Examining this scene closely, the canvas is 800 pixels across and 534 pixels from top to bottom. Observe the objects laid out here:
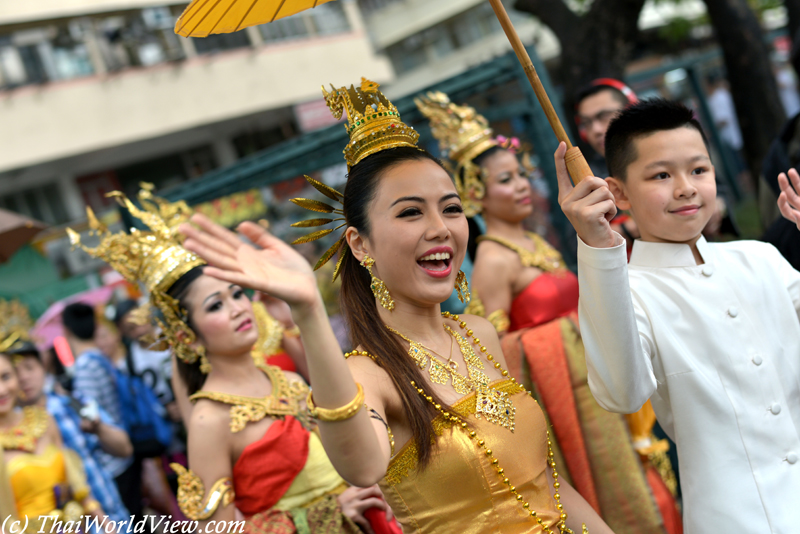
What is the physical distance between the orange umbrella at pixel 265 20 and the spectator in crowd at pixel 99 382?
13.1 ft

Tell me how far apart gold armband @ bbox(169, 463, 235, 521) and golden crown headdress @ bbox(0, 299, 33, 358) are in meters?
2.20

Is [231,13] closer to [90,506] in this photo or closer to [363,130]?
[363,130]

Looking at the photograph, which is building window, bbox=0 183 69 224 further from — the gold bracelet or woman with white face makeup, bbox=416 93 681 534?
the gold bracelet

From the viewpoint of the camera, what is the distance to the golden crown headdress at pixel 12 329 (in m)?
4.26

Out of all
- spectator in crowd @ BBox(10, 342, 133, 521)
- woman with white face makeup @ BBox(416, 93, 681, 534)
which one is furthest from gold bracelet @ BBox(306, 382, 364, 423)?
spectator in crowd @ BBox(10, 342, 133, 521)

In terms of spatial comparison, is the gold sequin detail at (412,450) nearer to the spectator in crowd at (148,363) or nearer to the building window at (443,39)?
the spectator in crowd at (148,363)

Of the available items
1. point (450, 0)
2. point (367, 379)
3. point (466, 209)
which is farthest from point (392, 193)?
point (450, 0)

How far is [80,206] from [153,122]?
2.23 m

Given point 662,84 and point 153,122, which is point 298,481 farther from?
point 153,122

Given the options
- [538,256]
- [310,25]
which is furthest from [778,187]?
[310,25]

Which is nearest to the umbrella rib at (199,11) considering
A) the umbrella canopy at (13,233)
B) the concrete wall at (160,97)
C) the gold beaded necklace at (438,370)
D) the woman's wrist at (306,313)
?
the woman's wrist at (306,313)

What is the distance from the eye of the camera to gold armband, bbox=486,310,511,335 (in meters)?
3.44

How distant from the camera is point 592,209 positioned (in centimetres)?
154

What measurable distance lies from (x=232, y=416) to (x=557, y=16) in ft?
17.4
